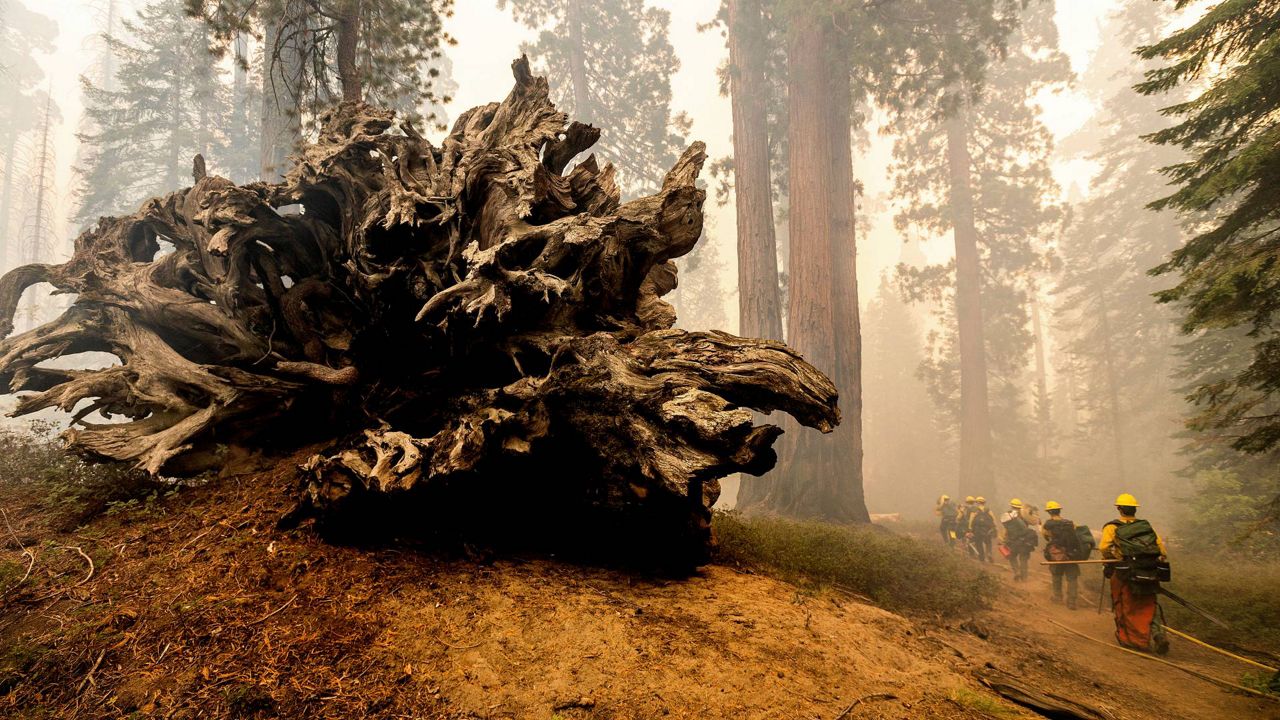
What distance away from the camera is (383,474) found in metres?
3.39

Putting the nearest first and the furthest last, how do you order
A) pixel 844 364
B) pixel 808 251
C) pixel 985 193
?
pixel 844 364
pixel 808 251
pixel 985 193

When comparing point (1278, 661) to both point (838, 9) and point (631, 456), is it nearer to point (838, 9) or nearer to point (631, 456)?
point (631, 456)

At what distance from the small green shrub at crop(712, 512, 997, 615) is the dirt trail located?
1.54 feet

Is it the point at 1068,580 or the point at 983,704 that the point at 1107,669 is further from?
the point at 1068,580

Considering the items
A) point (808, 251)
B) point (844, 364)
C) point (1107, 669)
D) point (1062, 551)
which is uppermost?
point (808, 251)

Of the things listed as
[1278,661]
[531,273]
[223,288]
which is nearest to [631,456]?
[531,273]

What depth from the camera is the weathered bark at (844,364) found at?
394 inches

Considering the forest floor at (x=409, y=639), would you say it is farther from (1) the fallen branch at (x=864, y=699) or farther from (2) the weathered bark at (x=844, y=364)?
(2) the weathered bark at (x=844, y=364)

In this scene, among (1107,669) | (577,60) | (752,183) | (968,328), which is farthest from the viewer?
(577,60)

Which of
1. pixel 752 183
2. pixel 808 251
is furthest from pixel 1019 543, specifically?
pixel 752 183

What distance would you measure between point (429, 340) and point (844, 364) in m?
8.58

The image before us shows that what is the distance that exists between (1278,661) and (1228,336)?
11.0 meters

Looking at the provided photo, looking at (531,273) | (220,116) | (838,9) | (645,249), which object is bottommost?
(531,273)

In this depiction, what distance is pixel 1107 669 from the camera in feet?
15.5
